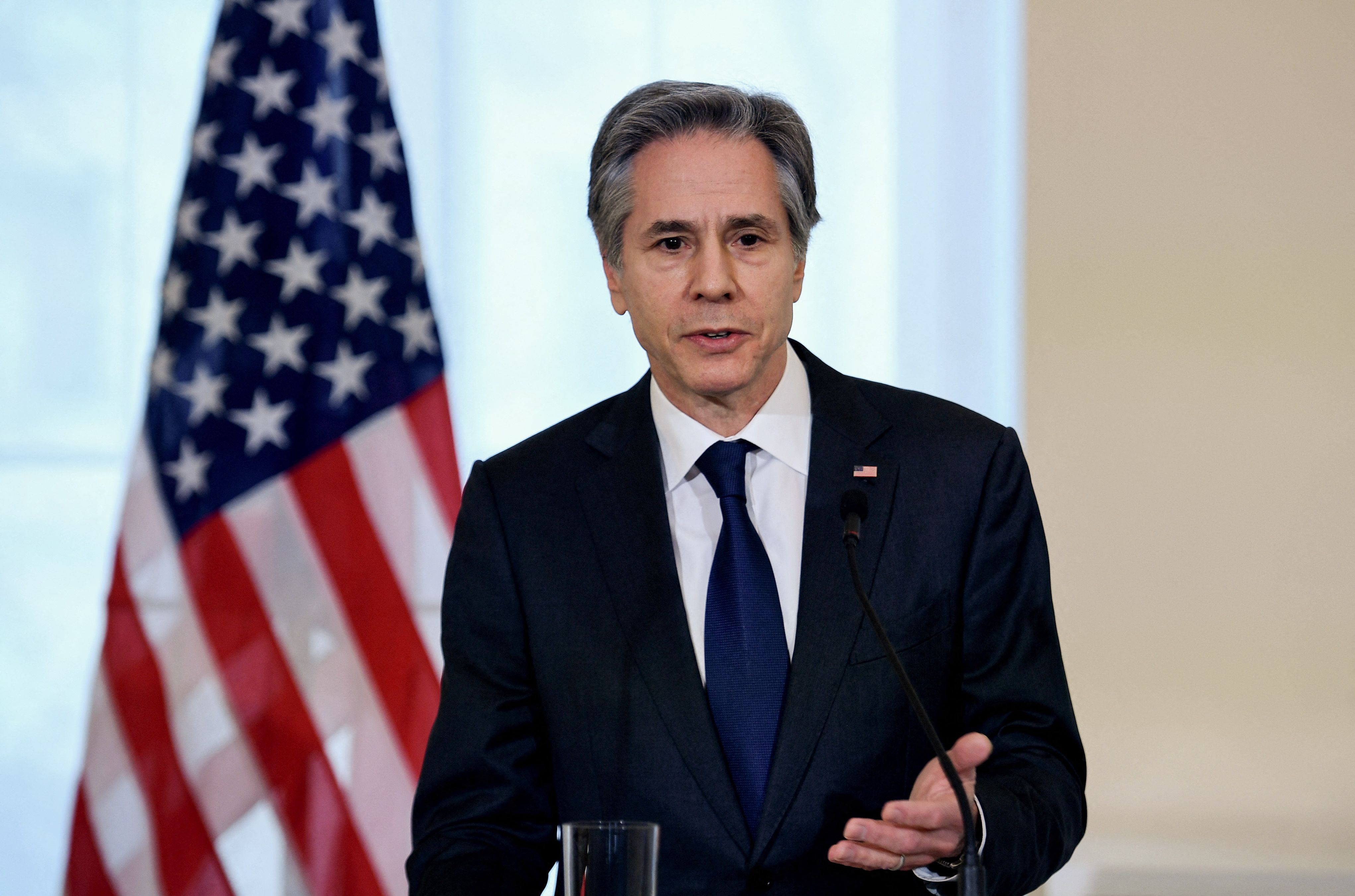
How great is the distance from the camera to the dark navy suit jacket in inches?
60.0

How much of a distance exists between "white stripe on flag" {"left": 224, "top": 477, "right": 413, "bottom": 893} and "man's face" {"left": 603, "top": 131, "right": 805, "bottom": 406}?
1.42 metres

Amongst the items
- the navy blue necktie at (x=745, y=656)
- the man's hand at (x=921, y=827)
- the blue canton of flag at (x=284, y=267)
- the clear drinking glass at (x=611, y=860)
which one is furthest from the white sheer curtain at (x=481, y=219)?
the clear drinking glass at (x=611, y=860)

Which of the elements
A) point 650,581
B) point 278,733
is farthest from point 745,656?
point 278,733

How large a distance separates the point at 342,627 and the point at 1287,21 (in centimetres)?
253

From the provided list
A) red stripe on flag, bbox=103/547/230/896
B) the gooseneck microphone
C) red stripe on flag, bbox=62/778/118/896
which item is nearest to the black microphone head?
the gooseneck microphone

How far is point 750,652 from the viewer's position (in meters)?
1.59

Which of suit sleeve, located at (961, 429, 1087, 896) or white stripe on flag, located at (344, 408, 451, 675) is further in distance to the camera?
white stripe on flag, located at (344, 408, 451, 675)

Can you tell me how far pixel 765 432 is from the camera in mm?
1729

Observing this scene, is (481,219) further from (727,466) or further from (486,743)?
(486,743)

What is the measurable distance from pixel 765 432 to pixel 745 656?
12.5 inches

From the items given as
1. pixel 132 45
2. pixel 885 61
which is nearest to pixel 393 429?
pixel 132 45

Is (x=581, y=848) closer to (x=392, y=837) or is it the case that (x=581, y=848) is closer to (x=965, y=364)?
(x=392, y=837)

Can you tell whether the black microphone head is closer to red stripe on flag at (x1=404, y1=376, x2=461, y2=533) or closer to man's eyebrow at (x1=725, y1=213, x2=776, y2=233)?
man's eyebrow at (x1=725, y1=213, x2=776, y2=233)

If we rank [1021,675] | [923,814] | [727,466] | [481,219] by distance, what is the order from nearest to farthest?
[923,814] → [1021,675] → [727,466] → [481,219]
